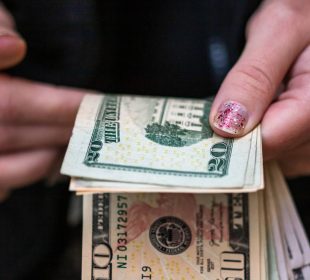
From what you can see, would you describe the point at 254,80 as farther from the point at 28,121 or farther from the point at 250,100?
the point at 28,121

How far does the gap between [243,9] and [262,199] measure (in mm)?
243

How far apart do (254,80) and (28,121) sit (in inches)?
13.3

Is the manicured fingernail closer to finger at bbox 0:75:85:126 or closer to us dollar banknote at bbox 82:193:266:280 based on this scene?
us dollar banknote at bbox 82:193:266:280

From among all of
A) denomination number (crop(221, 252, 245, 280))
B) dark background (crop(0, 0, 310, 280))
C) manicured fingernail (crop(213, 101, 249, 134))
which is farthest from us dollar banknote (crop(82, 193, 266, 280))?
dark background (crop(0, 0, 310, 280))

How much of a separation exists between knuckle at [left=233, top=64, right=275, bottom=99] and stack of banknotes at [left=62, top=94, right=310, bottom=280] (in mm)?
41

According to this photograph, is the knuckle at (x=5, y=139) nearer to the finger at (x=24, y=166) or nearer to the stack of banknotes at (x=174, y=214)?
the finger at (x=24, y=166)

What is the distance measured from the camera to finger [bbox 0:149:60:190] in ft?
2.63

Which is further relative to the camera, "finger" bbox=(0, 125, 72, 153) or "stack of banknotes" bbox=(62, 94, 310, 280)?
"finger" bbox=(0, 125, 72, 153)

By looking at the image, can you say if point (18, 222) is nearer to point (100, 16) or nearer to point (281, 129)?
point (100, 16)

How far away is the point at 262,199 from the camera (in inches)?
27.0

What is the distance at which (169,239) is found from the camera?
2.15 feet

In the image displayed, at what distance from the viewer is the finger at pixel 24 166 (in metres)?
0.80

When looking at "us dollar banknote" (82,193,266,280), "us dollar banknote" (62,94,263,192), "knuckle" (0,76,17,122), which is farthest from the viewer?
"knuckle" (0,76,17,122)

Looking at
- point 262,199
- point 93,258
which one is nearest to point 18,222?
point 93,258
